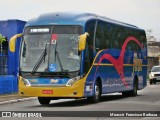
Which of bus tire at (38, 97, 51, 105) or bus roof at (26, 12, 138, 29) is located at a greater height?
bus roof at (26, 12, 138, 29)

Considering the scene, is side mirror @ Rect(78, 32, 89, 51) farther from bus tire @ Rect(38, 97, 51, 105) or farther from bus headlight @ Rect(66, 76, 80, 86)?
bus tire @ Rect(38, 97, 51, 105)

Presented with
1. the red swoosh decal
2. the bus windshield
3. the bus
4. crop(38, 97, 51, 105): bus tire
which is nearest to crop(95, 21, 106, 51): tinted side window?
the bus

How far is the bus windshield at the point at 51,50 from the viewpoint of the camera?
797 inches

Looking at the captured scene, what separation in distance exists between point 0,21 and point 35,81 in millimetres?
20629

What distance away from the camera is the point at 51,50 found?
66.8ft

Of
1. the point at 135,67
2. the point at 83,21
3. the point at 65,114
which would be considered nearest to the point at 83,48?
the point at 83,21

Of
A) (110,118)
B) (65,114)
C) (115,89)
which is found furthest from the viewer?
(115,89)

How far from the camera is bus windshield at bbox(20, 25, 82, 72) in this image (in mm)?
20250

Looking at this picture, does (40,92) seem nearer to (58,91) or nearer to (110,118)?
(58,91)

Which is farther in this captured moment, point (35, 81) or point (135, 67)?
point (135, 67)

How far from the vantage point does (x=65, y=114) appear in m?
17.0

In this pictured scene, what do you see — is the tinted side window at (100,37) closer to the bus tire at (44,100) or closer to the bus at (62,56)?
the bus at (62,56)

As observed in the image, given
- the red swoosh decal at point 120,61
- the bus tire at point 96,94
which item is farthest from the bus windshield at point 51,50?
the red swoosh decal at point 120,61

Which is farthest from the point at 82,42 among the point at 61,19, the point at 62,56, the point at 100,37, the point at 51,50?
the point at 100,37
